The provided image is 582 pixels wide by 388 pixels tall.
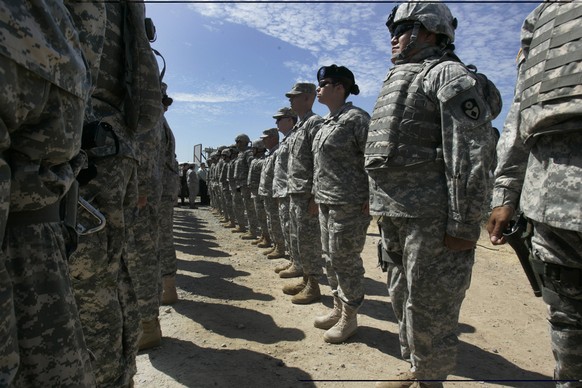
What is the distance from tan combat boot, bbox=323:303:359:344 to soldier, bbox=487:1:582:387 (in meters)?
1.92

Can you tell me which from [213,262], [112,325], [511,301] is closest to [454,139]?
[112,325]

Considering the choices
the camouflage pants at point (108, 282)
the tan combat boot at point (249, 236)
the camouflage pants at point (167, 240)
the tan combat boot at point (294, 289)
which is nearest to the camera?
the camouflage pants at point (108, 282)

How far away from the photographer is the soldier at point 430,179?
2.15 m

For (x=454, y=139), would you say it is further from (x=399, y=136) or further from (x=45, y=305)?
(x=45, y=305)

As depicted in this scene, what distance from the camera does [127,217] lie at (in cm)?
205

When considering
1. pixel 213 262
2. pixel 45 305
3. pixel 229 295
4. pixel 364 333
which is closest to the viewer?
pixel 45 305

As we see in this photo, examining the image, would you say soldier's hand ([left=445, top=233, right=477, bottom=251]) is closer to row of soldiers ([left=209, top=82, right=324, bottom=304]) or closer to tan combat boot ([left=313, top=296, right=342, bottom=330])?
tan combat boot ([left=313, top=296, right=342, bottom=330])

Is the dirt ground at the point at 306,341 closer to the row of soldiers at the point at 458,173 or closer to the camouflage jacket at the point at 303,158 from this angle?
the row of soldiers at the point at 458,173

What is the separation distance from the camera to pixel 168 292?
465 centimetres

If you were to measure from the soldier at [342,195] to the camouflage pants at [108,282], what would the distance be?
1996mm

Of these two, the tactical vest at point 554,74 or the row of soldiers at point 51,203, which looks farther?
the tactical vest at point 554,74

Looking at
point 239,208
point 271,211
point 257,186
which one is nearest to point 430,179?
point 271,211

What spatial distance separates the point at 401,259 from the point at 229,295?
315cm

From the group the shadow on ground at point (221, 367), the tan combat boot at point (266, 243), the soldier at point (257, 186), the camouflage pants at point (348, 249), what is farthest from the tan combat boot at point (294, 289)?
the tan combat boot at point (266, 243)
